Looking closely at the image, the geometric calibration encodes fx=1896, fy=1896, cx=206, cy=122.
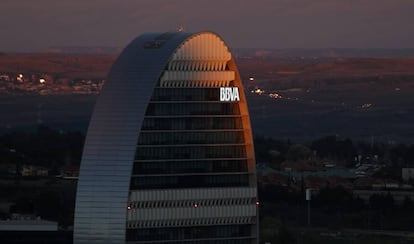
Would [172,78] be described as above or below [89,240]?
above

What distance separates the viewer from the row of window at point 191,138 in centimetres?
9938

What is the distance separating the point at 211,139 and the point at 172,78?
183 inches

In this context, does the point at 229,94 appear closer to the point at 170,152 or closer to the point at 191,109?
the point at 191,109

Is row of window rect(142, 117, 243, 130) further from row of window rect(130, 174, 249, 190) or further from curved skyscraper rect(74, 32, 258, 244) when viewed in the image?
row of window rect(130, 174, 249, 190)

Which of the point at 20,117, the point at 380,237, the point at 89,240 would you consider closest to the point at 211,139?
the point at 89,240

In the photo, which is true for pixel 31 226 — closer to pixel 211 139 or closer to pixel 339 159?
pixel 211 139

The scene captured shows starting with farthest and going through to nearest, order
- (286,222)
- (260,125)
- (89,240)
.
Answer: (260,125) < (286,222) < (89,240)

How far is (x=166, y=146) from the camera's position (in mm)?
100438

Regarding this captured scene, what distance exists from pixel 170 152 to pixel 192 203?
2.97 m

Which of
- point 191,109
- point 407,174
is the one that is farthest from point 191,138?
point 407,174

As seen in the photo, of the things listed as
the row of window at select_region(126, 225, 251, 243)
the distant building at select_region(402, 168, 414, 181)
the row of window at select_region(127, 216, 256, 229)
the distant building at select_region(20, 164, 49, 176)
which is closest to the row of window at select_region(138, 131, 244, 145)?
the row of window at select_region(127, 216, 256, 229)

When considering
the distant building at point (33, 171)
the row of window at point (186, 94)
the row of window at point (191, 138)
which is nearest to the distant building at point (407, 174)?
the distant building at point (33, 171)

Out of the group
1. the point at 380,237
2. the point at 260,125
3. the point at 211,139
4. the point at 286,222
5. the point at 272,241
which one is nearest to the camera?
the point at 211,139

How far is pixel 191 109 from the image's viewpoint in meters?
102
